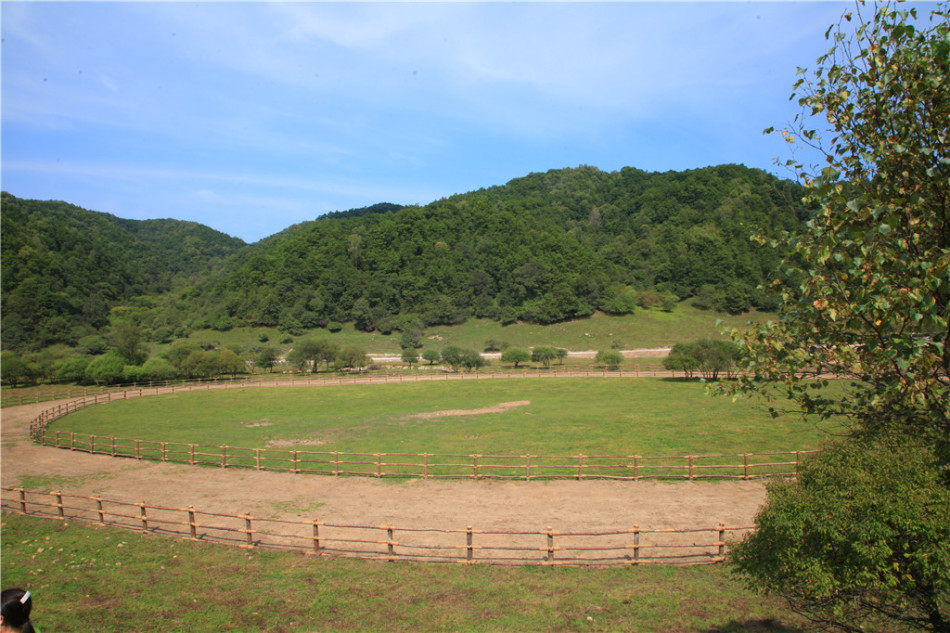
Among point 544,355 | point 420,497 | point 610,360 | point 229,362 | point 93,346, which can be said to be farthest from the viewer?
point 93,346

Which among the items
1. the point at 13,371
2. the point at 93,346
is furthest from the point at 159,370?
the point at 93,346

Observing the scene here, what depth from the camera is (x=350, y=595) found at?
11.3 meters

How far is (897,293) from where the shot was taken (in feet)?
18.2

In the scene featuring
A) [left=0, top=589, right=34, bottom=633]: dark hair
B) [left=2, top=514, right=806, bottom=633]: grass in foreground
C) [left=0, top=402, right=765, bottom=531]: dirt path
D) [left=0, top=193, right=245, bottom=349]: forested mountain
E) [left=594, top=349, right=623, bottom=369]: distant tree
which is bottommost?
[left=0, top=402, right=765, bottom=531]: dirt path

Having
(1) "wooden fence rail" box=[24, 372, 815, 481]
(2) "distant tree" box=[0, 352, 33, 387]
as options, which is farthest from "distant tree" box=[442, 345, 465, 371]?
(1) "wooden fence rail" box=[24, 372, 815, 481]

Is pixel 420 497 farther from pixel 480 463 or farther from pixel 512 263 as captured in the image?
pixel 512 263

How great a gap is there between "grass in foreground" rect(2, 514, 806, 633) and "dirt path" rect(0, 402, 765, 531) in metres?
3.49

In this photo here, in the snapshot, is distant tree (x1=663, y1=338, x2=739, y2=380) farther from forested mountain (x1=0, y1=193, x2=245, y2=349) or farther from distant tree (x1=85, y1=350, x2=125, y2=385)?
forested mountain (x1=0, y1=193, x2=245, y2=349)

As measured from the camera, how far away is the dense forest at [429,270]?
379 feet

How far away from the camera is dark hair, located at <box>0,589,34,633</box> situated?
405 centimetres

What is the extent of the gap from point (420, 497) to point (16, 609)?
50.0 ft

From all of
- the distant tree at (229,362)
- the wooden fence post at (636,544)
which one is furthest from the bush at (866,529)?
the distant tree at (229,362)

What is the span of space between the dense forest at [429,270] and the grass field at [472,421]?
6747 centimetres

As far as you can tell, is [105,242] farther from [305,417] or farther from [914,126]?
[914,126]
